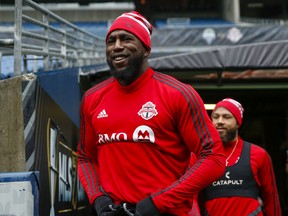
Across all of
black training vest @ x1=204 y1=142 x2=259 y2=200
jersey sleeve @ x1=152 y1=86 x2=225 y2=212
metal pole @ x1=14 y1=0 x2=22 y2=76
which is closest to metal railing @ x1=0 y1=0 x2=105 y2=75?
metal pole @ x1=14 y1=0 x2=22 y2=76

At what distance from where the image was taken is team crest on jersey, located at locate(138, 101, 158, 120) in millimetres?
3498

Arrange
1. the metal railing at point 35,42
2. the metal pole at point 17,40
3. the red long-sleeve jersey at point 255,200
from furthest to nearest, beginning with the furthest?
the red long-sleeve jersey at point 255,200 → the metal railing at point 35,42 → the metal pole at point 17,40

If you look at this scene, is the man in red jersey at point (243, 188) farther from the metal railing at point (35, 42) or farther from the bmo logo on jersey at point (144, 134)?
the bmo logo on jersey at point (144, 134)

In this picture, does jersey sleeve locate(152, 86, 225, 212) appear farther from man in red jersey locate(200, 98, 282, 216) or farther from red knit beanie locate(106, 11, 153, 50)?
man in red jersey locate(200, 98, 282, 216)

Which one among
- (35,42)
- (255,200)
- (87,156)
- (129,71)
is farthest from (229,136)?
(35,42)

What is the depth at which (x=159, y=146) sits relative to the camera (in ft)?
11.5

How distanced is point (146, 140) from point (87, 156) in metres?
0.59

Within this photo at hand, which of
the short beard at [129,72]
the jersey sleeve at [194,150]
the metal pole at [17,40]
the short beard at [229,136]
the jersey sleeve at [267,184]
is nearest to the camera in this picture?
the jersey sleeve at [194,150]

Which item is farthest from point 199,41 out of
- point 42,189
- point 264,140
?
point 42,189

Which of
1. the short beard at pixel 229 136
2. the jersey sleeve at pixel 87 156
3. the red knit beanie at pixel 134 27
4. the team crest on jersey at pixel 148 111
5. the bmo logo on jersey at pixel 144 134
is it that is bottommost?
the short beard at pixel 229 136

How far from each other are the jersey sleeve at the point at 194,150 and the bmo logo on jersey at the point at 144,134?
16 centimetres

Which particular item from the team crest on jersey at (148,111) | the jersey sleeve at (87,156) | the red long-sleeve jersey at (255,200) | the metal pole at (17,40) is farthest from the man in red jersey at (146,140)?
the red long-sleeve jersey at (255,200)

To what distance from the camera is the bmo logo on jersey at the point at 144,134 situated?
3490 mm

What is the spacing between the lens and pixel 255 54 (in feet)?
26.3
